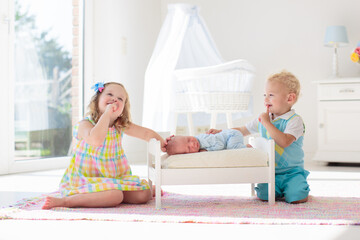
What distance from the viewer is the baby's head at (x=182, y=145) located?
205 centimetres

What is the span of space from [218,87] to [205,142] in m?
1.47

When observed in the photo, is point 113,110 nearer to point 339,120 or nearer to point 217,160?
point 217,160

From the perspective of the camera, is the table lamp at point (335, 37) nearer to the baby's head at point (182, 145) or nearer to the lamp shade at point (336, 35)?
the lamp shade at point (336, 35)

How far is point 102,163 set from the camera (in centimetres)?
205

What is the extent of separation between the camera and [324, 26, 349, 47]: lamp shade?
4133mm

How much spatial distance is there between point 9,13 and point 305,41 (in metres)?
2.59

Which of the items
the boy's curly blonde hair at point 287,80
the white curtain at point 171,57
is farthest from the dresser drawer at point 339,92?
the boy's curly blonde hair at point 287,80

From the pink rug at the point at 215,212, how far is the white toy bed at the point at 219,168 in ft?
0.34

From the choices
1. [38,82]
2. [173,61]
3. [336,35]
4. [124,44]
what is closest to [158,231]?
[173,61]

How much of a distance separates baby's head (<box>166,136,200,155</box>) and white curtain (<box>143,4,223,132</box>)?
152 cm

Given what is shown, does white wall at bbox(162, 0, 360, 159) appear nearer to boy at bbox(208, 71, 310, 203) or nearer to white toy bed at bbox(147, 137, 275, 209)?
boy at bbox(208, 71, 310, 203)

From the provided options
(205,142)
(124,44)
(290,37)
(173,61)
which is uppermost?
(290,37)

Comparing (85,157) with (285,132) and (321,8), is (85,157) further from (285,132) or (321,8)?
(321,8)

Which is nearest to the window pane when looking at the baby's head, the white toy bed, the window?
the window
